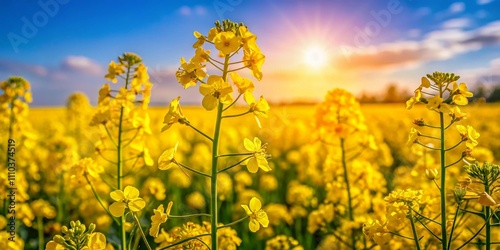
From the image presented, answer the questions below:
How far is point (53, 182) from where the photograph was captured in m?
7.54

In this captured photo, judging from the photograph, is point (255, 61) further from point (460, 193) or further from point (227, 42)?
point (460, 193)

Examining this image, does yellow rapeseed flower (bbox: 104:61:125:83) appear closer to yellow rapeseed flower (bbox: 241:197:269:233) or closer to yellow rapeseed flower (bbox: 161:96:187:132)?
yellow rapeseed flower (bbox: 161:96:187:132)

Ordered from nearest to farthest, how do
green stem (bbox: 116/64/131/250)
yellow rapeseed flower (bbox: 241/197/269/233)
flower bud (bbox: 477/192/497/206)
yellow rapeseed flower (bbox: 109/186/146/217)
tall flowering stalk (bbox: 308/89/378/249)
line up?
flower bud (bbox: 477/192/497/206) < yellow rapeseed flower (bbox: 109/186/146/217) < yellow rapeseed flower (bbox: 241/197/269/233) < green stem (bbox: 116/64/131/250) < tall flowering stalk (bbox: 308/89/378/249)

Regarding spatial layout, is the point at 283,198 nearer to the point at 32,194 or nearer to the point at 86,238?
the point at 32,194

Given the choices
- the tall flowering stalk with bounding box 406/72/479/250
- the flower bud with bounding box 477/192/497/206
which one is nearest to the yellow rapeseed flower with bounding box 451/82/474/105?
the tall flowering stalk with bounding box 406/72/479/250

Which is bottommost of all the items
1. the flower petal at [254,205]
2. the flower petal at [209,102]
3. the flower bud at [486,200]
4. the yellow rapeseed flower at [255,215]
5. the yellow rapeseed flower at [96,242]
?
the yellow rapeseed flower at [96,242]

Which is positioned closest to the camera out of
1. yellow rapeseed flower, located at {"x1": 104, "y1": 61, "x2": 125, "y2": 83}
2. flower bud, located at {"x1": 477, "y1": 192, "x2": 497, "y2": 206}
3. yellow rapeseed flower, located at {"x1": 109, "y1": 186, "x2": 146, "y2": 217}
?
flower bud, located at {"x1": 477, "y1": 192, "x2": 497, "y2": 206}

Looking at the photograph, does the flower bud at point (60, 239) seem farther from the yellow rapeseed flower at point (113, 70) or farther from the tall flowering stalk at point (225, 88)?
the yellow rapeseed flower at point (113, 70)

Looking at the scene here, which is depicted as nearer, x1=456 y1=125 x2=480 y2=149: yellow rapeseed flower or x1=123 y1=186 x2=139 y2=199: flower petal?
x1=123 y1=186 x2=139 y2=199: flower petal

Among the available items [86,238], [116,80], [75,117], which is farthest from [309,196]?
[75,117]

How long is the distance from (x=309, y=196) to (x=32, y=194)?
4229 millimetres

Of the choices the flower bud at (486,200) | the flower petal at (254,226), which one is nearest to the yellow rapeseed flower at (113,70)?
the flower petal at (254,226)

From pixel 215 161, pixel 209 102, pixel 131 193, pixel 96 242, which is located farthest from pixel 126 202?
pixel 209 102

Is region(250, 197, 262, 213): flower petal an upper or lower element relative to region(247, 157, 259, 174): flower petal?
lower
